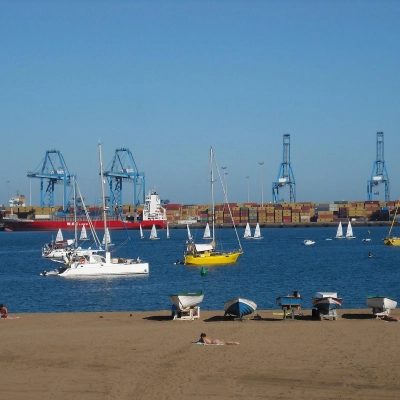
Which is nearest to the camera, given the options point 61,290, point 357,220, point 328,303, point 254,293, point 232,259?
point 328,303

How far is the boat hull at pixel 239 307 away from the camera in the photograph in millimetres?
16641

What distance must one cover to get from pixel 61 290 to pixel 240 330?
1325 centimetres

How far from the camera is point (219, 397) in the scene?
10000mm

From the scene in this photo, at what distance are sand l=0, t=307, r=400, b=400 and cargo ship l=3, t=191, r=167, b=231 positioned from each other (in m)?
87.5

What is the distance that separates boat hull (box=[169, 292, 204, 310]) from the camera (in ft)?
55.8

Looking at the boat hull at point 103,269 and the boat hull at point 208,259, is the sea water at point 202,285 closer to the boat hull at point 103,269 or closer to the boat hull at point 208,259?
the boat hull at point 208,259

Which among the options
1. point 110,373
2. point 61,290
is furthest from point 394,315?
point 61,290

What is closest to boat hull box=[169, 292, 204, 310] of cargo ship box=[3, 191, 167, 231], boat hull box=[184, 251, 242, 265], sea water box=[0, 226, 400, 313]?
sea water box=[0, 226, 400, 313]

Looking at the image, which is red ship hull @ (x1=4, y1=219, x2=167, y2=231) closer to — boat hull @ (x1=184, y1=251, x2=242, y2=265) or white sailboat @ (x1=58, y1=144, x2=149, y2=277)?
→ boat hull @ (x1=184, y1=251, x2=242, y2=265)

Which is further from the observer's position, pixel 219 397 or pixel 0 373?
pixel 0 373

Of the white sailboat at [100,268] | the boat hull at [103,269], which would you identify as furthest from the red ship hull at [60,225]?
the boat hull at [103,269]

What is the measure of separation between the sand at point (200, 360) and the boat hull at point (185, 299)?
0.43 m

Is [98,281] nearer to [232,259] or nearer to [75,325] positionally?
[232,259]

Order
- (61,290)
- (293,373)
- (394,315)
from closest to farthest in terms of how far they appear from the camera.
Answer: (293,373)
(394,315)
(61,290)
